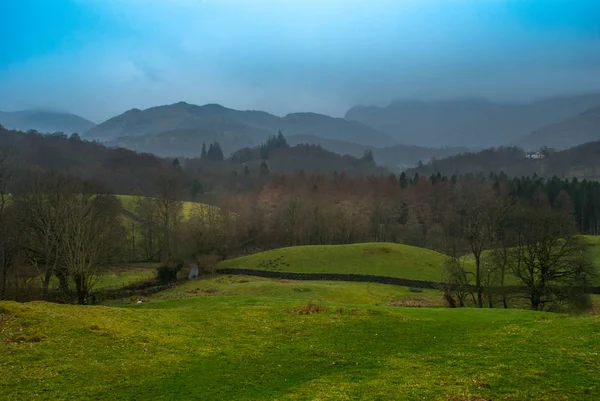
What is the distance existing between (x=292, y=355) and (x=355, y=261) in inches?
2597

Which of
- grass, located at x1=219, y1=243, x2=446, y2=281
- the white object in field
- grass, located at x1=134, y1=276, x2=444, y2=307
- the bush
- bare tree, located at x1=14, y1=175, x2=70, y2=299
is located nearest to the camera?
bare tree, located at x1=14, y1=175, x2=70, y2=299

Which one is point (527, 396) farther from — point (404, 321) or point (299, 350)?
point (404, 321)

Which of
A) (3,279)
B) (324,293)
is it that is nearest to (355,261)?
(324,293)

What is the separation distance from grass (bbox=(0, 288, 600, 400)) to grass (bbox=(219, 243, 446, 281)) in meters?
49.0

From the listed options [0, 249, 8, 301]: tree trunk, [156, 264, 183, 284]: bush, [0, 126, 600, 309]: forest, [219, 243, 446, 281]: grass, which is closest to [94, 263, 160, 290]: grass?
[156, 264, 183, 284]: bush

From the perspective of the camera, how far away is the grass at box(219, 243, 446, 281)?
270 ft

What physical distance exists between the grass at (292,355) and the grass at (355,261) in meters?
49.0

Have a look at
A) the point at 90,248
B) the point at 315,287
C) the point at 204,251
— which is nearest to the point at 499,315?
the point at 315,287

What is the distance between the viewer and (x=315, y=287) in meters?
66.2

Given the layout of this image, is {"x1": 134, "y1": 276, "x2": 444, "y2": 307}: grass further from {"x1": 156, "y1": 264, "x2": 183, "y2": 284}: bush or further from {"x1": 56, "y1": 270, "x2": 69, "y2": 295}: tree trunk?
{"x1": 56, "y1": 270, "x2": 69, "y2": 295}: tree trunk

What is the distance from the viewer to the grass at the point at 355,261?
82375 mm

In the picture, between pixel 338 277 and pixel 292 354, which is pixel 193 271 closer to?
pixel 338 277

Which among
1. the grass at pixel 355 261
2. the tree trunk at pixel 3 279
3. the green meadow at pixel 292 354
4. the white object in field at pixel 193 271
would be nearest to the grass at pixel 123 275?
the white object in field at pixel 193 271

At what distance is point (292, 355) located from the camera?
22.7 m
